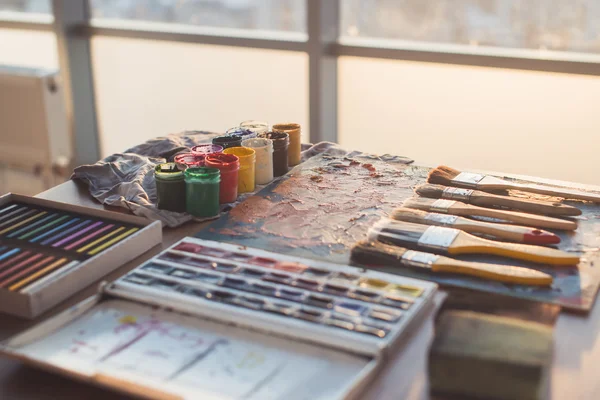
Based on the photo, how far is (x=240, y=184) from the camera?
61.5 inches

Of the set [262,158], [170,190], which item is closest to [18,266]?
[170,190]

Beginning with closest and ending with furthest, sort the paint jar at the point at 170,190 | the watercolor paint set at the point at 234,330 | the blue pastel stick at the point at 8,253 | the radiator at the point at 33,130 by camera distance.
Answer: the watercolor paint set at the point at 234,330, the blue pastel stick at the point at 8,253, the paint jar at the point at 170,190, the radiator at the point at 33,130

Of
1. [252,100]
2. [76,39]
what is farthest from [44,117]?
[252,100]

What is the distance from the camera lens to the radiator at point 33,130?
127 inches

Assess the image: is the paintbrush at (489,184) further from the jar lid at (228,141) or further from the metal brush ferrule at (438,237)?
the jar lid at (228,141)

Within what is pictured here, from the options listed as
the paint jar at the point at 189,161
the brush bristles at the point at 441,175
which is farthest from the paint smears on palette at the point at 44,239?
the brush bristles at the point at 441,175

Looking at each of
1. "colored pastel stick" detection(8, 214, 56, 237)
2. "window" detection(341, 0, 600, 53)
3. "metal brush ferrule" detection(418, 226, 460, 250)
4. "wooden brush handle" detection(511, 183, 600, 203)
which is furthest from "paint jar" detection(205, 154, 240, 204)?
"window" detection(341, 0, 600, 53)

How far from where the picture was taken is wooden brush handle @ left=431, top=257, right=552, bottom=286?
3.76 feet

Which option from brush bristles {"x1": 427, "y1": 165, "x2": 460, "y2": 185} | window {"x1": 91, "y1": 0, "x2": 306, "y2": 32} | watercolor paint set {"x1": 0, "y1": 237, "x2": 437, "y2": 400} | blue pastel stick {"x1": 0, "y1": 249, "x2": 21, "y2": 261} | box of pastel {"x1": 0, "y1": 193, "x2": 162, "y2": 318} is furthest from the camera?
window {"x1": 91, "y1": 0, "x2": 306, "y2": 32}

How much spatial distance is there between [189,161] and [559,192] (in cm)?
77

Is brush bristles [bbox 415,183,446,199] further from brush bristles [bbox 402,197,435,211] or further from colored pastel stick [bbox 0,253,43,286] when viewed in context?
colored pastel stick [bbox 0,253,43,286]

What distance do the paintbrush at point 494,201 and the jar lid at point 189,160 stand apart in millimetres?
461

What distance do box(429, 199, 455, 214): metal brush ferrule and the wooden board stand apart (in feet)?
0.27

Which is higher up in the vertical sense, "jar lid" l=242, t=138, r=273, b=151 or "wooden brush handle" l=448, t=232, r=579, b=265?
"jar lid" l=242, t=138, r=273, b=151
